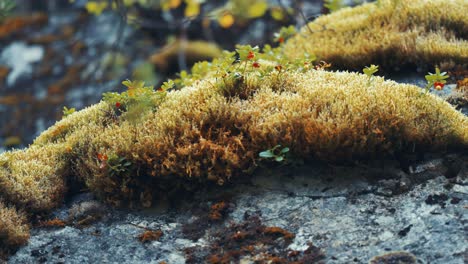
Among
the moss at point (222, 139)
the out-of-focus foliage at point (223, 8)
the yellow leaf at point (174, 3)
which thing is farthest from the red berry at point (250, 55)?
the yellow leaf at point (174, 3)

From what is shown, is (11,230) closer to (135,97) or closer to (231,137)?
(135,97)

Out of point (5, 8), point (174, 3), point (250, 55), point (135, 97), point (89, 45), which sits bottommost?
point (135, 97)

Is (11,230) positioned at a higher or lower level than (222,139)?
lower

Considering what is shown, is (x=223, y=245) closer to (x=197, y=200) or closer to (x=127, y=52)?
(x=197, y=200)

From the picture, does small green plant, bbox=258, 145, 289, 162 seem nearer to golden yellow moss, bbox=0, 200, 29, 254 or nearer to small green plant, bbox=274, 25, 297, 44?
golden yellow moss, bbox=0, 200, 29, 254

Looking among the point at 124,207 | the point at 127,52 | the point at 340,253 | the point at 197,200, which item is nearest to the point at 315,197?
the point at 340,253

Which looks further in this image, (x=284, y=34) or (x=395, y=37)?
(x=284, y=34)

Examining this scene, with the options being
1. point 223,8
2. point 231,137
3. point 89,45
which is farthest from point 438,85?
point 89,45

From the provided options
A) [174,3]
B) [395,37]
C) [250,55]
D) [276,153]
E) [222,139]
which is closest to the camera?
[276,153]
